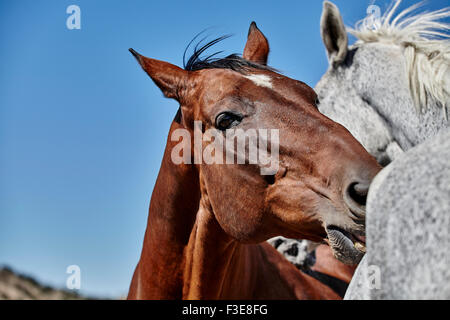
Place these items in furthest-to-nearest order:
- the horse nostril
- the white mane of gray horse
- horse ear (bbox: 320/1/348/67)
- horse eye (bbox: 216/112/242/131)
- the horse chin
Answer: horse ear (bbox: 320/1/348/67) → the white mane of gray horse → horse eye (bbox: 216/112/242/131) → the horse chin → the horse nostril

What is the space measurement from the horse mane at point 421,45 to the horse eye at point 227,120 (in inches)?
73.4

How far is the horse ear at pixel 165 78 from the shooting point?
2.41 m

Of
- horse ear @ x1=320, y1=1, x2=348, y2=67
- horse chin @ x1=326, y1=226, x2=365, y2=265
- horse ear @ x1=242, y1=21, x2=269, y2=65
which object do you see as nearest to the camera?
horse chin @ x1=326, y1=226, x2=365, y2=265

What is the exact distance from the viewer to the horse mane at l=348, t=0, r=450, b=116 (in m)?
3.10

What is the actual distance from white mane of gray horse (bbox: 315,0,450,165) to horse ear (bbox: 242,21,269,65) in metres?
1.21

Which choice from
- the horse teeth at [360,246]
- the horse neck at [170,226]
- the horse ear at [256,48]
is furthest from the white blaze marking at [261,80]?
the horse teeth at [360,246]

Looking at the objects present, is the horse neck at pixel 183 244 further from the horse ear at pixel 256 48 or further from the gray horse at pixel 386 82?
the gray horse at pixel 386 82

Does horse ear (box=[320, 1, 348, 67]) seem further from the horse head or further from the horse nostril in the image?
the horse nostril

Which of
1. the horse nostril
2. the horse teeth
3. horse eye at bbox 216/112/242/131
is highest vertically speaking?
horse eye at bbox 216/112/242/131

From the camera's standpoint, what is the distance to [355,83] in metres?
4.04

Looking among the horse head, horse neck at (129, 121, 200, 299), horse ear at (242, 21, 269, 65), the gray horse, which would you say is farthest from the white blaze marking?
the gray horse
